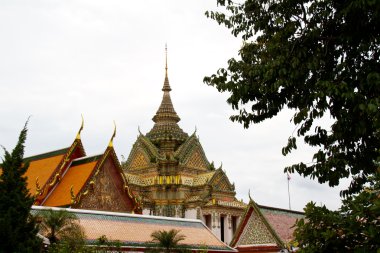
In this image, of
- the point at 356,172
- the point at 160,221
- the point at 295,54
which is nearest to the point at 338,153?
the point at 356,172

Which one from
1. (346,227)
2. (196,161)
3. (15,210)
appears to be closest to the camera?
(346,227)

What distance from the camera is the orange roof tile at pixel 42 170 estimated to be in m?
25.4

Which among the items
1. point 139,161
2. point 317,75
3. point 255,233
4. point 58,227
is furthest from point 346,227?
point 139,161

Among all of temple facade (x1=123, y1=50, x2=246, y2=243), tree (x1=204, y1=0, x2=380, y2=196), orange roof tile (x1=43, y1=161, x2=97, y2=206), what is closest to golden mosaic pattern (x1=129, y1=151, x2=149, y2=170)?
temple facade (x1=123, y1=50, x2=246, y2=243)

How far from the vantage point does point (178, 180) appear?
4356 centimetres

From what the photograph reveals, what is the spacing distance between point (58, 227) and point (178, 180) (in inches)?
1056

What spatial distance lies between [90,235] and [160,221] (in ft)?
14.3

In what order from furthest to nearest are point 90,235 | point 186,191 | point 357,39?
point 186,191 < point 90,235 < point 357,39

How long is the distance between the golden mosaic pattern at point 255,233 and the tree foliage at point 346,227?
44.1ft

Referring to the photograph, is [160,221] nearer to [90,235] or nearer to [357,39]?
[90,235]

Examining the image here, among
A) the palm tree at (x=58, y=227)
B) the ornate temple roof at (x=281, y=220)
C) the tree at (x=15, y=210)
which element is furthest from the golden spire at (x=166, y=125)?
the tree at (x=15, y=210)

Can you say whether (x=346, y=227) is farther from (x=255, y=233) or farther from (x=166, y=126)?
(x=166, y=126)

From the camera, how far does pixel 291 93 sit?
34.4ft

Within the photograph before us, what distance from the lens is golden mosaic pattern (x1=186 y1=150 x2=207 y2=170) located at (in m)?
45.2
